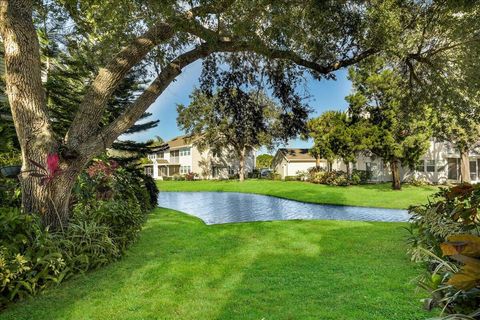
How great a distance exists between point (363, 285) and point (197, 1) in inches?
165

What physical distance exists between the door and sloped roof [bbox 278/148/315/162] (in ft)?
43.3

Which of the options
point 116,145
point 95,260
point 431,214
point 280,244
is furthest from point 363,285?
point 116,145

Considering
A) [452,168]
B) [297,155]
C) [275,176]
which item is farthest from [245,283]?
[297,155]

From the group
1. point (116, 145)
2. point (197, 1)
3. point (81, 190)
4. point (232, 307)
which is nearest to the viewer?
point (232, 307)

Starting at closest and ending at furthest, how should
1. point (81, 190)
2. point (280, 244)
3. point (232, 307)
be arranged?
point (232, 307), point (280, 244), point (81, 190)

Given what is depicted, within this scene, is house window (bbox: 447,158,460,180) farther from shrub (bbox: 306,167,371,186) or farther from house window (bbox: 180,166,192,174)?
house window (bbox: 180,166,192,174)

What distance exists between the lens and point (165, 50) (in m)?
5.79

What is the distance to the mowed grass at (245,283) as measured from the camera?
3.42 metres

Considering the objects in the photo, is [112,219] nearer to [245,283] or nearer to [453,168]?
[245,283]

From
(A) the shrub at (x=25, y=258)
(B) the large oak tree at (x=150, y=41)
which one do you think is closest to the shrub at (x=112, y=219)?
(B) the large oak tree at (x=150, y=41)

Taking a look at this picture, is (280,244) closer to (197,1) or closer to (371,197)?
(197,1)

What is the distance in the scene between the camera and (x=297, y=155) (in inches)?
1475

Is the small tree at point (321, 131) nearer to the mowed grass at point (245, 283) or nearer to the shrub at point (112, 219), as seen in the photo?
the mowed grass at point (245, 283)

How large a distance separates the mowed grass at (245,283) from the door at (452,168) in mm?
21687
